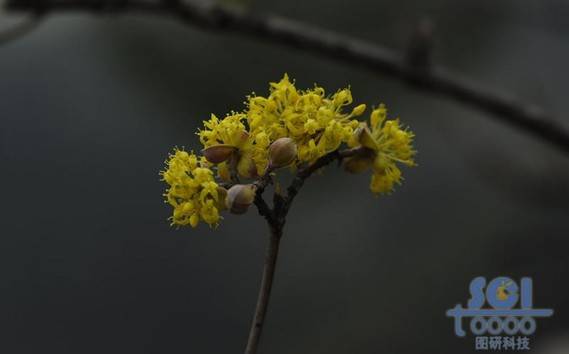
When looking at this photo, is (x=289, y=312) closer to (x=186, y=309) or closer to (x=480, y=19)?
(x=186, y=309)

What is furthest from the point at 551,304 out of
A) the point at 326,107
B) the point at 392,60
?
the point at 326,107

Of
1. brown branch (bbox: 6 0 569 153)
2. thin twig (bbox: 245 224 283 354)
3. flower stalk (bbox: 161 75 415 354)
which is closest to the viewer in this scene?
thin twig (bbox: 245 224 283 354)

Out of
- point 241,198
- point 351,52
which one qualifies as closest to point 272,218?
point 241,198

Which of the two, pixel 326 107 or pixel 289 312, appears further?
pixel 289 312

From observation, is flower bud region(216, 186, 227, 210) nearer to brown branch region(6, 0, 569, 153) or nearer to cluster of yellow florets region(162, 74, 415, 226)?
cluster of yellow florets region(162, 74, 415, 226)

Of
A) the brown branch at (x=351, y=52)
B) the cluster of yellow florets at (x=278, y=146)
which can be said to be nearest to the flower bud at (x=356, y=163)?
the cluster of yellow florets at (x=278, y=146)

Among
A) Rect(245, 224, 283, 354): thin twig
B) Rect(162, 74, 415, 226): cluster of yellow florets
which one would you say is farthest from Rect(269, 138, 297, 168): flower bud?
Rect(245, 224, 283, 354): thin twig

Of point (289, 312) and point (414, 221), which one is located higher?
point (414, 221)

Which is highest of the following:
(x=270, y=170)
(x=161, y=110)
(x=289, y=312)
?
(x=161, y=110)
